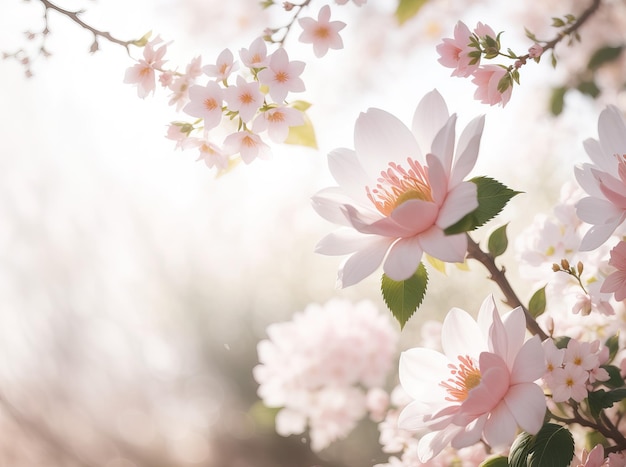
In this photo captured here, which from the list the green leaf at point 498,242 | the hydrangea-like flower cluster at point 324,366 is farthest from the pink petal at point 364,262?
the hydrangea-like flower cluster at point 324,366

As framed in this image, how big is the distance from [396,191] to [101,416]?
1515mm

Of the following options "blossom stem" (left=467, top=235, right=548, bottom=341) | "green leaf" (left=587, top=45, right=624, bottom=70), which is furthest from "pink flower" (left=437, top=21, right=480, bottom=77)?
"green leaf" (left=587, top=45, right=624, bottom=70)

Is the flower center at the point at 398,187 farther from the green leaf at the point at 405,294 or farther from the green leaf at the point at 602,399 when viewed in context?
the green leaf at the point at 602,399

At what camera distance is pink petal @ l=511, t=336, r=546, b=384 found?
0.32 m

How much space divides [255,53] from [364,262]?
0.19m

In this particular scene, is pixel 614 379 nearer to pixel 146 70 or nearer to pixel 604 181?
pixel 604 181

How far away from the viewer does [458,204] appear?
0.98ft

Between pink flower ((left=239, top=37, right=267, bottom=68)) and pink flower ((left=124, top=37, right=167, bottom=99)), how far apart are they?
0.07 meters

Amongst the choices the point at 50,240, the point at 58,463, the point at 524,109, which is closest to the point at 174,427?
the point at 58,463

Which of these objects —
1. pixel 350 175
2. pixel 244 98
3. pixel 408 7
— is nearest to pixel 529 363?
pixel 350 175

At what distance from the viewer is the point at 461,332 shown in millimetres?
368

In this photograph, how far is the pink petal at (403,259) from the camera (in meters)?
0.30

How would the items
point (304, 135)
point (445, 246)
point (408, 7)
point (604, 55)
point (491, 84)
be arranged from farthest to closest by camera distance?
point (604, 55)
point (408, 7)
point (304, 135)
point (491, 84)
point (445, 246)

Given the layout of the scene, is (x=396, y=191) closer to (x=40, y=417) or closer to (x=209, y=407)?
(x=209, y=407)
